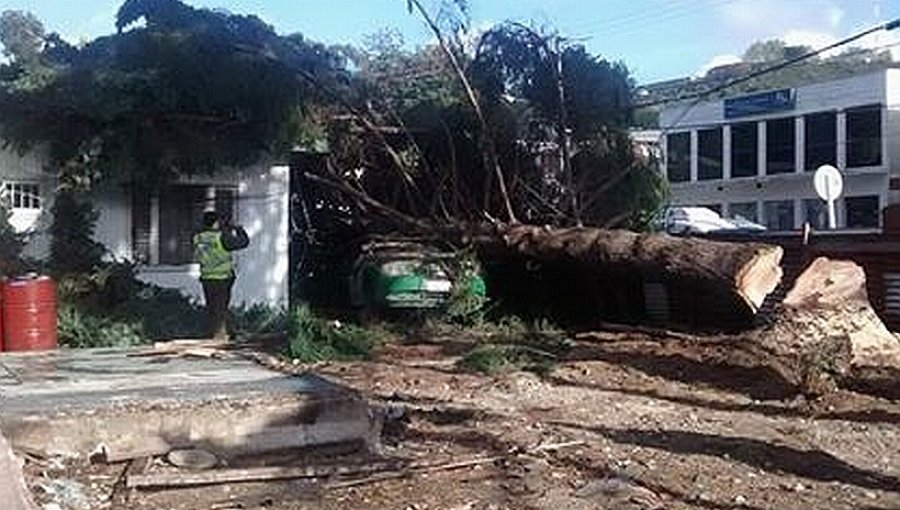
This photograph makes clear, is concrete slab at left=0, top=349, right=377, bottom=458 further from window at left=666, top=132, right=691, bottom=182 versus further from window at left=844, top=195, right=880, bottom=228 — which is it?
window at left=666, top=132, right=691, bottom=182

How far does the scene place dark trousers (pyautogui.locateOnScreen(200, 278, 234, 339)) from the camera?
45.5 feet

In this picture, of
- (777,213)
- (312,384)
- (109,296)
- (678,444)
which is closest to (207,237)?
(109,296)

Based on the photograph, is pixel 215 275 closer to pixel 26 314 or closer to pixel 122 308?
pixel 122 308

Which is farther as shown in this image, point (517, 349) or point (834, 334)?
point (517, 349)

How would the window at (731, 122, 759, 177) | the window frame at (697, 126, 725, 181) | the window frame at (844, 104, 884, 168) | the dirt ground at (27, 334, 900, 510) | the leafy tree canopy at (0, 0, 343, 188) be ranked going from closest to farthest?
the dirt ground at (27, 334, 900, 510)
the leafy tree canopy at (0, 0, 343, 188)
the window frame at (844, 104, 884, 168)
the window at (731, 122, 759, 177)
the window frame at (697, 126, 725, 181)

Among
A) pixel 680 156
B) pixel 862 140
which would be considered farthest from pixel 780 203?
pixel 680 156

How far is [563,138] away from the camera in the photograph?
15273 mm

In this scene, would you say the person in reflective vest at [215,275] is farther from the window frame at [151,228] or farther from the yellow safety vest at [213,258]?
the window frame at [151,228]

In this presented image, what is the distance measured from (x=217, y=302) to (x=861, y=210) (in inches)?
1220

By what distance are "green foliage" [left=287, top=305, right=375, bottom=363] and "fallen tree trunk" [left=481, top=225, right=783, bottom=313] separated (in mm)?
2289

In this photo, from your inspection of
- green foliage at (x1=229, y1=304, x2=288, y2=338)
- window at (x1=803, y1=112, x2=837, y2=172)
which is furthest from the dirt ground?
window at (x1=803, y1=112, x2=837, y2=172)

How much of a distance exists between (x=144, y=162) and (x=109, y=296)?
1.68 metres

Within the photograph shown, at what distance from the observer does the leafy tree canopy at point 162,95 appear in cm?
1416

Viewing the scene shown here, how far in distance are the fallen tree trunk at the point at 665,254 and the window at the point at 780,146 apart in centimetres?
3057
